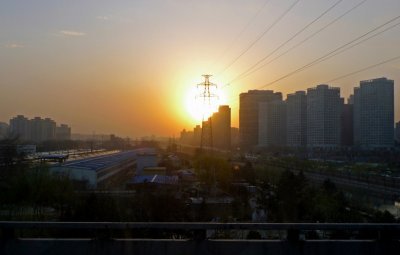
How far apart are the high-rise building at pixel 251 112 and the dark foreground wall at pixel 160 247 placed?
48.1 metres

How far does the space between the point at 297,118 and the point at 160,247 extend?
150 feet

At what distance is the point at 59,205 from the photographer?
76.4 feet

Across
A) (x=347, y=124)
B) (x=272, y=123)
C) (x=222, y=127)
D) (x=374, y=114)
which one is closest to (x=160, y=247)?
(x=374, y=114)

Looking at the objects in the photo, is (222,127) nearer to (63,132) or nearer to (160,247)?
(160,247)

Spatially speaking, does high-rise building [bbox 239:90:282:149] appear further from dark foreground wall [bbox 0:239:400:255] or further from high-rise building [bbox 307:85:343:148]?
dark foreground wall [bbox 0:239:400:255]

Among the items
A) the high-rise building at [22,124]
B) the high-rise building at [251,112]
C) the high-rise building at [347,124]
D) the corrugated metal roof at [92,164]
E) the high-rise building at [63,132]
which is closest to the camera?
the corrugated metal roof at [92,164]

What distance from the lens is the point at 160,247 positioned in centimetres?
564

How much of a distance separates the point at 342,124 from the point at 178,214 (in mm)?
34329

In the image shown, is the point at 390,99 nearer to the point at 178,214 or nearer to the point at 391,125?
the point at 391,125

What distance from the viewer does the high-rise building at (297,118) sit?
48.1 m

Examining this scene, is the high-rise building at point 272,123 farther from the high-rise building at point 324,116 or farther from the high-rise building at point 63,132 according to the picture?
the high-rise building at point 63,132

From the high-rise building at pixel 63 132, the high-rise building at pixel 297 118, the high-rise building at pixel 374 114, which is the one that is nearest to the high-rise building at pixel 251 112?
the high-rise building at pixel 297 118

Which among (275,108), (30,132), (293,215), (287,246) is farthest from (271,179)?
(30,132)

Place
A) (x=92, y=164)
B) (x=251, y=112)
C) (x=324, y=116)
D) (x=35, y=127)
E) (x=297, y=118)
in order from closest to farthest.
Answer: (x=324, y=116)
(x=92, y=164)
(x=297, y=118)
(x=251, y=112)
(x=35, y=127)
